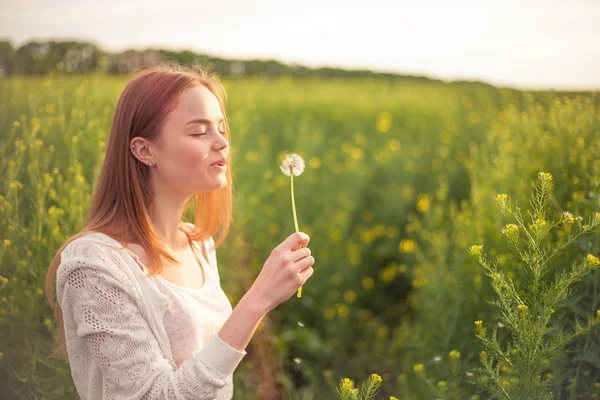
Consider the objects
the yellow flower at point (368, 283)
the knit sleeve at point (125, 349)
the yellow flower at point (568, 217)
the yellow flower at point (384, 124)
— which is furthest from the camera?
the yellow flower at point (384, 124)

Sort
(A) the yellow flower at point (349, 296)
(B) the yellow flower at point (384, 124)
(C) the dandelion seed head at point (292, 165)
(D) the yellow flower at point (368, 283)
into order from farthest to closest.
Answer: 1. (B) the yellow flower at point (384, 124)
2. (D) the yellow flower at point (368, 283)
3. (A) the yellow flower at point (349, 296)
4. (C) the dandelion seed head at point (292, 165)

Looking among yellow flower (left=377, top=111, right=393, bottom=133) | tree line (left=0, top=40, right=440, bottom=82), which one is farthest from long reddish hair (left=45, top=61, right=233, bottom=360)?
yellow flower (left=377, top=111, right=393, bottom=133)

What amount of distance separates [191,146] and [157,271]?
0.36 m

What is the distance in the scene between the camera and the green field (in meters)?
2.21

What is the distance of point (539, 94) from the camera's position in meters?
5.11

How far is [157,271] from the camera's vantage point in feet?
5.33

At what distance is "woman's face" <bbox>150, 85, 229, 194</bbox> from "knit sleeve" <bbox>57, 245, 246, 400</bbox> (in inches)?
13.4

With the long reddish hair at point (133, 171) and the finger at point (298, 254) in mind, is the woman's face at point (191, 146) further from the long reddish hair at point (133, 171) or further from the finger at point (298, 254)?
the finger at point (298, 254)

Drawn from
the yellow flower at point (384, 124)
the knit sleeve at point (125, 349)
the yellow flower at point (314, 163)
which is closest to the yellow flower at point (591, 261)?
the knit sleeve at point (125, 349)

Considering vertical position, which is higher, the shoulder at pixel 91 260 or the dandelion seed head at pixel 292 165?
the dandelion seed head at pixel 292 165

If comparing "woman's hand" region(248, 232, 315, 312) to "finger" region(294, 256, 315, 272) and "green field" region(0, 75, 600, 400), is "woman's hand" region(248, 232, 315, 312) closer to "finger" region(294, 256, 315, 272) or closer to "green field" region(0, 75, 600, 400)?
"finger" region(294, 256, 315, 272)

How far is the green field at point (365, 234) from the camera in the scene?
7.23ft

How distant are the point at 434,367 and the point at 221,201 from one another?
139 centimetres

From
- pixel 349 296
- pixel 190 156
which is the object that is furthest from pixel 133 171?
pixel 349 296
